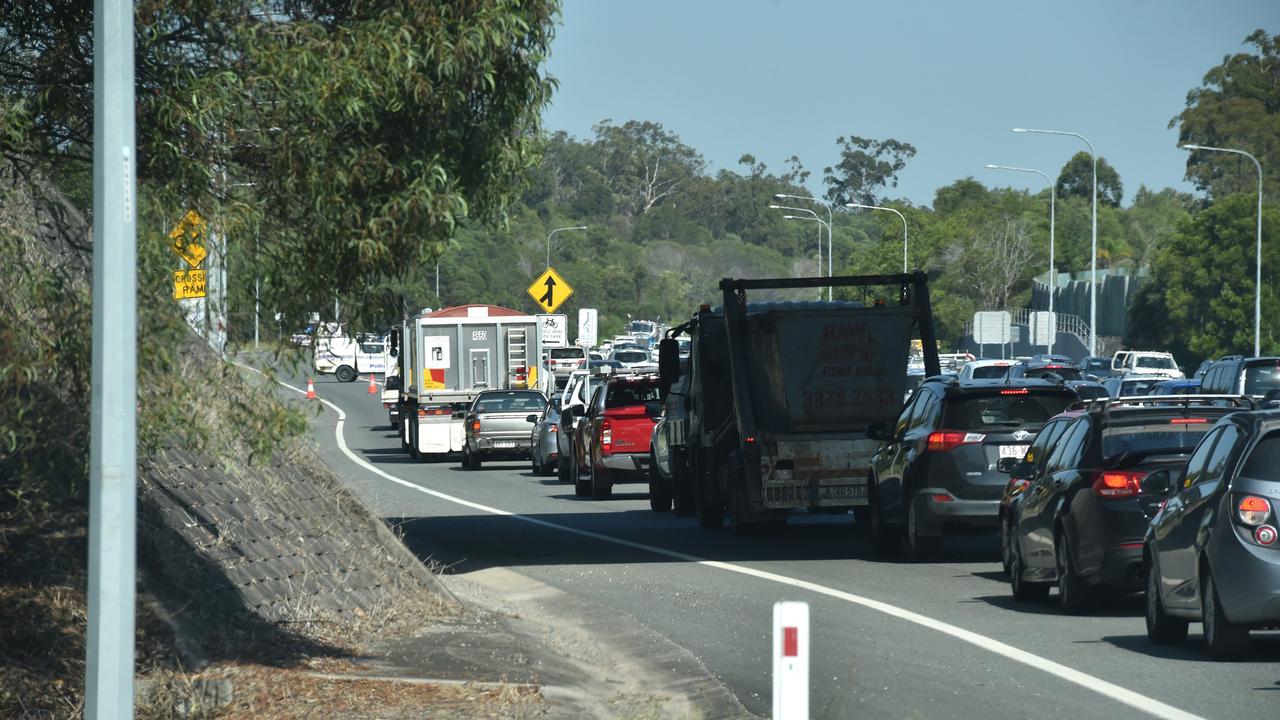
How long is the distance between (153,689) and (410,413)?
3504 centimetres

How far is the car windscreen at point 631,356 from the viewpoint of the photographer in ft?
265

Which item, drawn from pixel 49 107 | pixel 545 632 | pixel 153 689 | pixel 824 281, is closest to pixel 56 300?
pixel 49 107

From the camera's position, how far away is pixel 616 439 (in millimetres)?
29547

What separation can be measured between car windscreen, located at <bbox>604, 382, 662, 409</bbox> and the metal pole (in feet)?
79.4

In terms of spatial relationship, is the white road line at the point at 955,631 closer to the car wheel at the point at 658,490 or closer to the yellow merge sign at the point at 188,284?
the yellow merge sign at the point at 188,284

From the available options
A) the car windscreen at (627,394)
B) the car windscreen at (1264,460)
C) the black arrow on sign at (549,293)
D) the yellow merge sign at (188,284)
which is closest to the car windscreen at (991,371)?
the black arrow on sign at (549,293)

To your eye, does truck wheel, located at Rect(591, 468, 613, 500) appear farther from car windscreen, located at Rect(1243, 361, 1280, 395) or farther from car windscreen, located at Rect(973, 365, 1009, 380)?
car windscreen, located at Rect(973, 365, 1009, 380)

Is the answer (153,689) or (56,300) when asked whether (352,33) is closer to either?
(56,300)

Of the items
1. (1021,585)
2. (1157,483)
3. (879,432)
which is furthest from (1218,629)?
(879,432)

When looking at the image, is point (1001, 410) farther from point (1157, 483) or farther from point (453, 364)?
point (453, 364)

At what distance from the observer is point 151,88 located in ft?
30.0

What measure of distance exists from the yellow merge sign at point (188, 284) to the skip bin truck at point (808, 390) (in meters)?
10.9

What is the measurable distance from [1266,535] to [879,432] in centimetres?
888

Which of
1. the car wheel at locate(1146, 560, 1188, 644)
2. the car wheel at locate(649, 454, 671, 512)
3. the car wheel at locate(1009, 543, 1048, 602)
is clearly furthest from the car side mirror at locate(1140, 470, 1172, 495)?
the car wheel at locate(649, 454, 671, 512)
